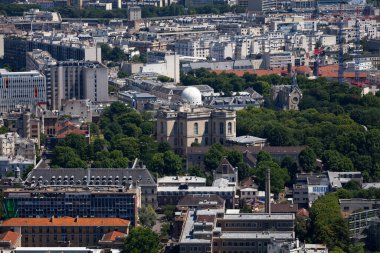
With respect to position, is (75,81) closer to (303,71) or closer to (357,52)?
(303,71)

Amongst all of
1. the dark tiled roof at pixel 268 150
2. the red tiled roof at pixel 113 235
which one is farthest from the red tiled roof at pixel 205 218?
the dark tiled roof at pixel 268 150

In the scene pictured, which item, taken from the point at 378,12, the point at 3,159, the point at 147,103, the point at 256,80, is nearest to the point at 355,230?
the point at 3,159

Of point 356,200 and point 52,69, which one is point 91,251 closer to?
point 356,200

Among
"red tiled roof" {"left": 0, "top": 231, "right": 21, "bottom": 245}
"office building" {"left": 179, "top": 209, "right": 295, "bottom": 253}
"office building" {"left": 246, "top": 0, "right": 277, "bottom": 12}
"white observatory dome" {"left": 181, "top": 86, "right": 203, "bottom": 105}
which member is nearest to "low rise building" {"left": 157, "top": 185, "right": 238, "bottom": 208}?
"office building" {"left": 179, "top": 209, "right": 295, "bottom": 253}

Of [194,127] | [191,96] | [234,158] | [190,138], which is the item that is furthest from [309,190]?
[191,96]

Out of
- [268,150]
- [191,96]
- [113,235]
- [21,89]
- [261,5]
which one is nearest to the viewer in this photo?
[113,235]

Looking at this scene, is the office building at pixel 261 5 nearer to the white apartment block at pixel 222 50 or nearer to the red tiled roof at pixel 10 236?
the white apartment block at pixel 222 50
